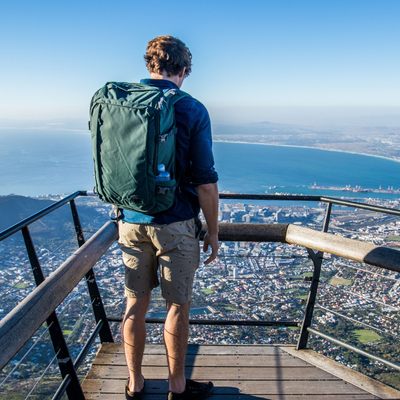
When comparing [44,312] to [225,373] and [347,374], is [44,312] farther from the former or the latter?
[347,374]

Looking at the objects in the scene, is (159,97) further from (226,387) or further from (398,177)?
(398,177)

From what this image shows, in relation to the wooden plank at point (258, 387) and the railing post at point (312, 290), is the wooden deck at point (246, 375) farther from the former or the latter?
the railing post at point (312, 290)

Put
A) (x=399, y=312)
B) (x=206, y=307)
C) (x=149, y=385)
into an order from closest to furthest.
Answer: (x=149, y=385) < (x=399, y=312) < (x=206, y=307)

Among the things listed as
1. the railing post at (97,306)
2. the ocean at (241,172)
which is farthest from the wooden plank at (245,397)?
the ocean at (241,172)

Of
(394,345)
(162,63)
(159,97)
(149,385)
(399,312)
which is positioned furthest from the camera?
(394,345)

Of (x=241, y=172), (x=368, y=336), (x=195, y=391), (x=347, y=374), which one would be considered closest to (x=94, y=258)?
(x=195, y=391)

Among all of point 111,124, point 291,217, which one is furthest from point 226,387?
point 291,217
